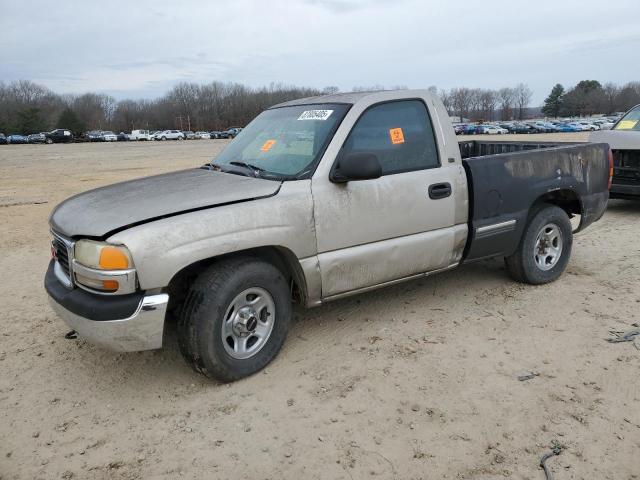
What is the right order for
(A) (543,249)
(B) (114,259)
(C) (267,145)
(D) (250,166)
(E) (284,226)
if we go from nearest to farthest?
1. (B) (114,259)
2. (E) (284,226)
3. (D) (250,166)
4. (C) (267,145)
5. (A) (543,249)

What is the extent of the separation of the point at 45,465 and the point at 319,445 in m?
1.48

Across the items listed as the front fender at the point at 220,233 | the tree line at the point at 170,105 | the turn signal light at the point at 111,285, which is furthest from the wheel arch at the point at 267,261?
the tree line at the point at 170,105

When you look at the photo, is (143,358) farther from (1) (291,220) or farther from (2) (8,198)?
(2) (8,198)

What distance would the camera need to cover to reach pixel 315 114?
4.25 meters

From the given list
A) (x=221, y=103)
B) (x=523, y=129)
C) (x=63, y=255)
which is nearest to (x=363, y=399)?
(x=63, y=255)

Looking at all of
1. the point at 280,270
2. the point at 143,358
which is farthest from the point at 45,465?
the point at 280,270

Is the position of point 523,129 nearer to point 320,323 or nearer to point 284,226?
point 320,323

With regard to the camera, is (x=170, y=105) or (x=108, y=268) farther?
(x=170, y=105)

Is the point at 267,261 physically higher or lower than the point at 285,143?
lower

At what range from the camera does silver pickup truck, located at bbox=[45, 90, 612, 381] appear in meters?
3.18

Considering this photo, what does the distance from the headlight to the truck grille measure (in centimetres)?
26

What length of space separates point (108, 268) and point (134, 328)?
1.27ft

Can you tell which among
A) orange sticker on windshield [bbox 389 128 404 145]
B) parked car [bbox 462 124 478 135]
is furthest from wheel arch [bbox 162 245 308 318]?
parked car [bbox 462 124 478 135]

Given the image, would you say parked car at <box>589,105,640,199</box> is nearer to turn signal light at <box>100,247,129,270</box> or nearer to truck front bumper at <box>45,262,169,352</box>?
truck front bumper at <box>45,262,169,352</box>
